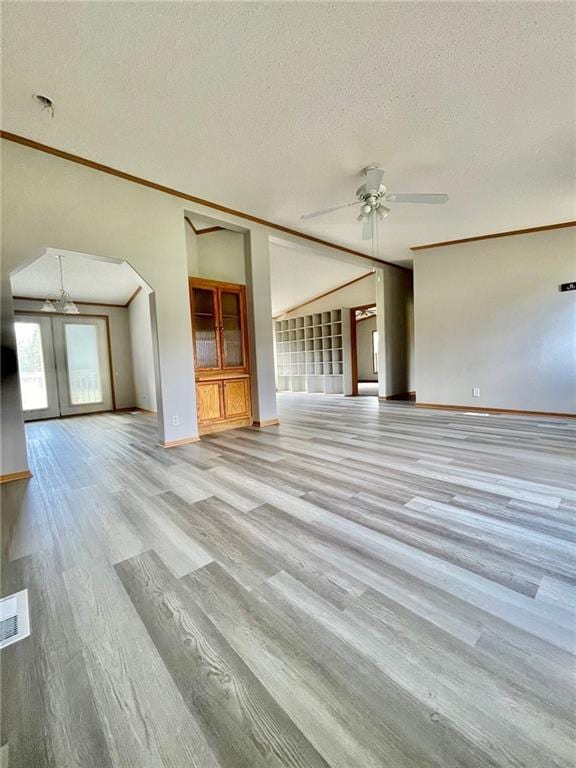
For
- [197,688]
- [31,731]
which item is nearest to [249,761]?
[197,688]

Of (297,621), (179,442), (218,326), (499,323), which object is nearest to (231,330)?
(218,326)

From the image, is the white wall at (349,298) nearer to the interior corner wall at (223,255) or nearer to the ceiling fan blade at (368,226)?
the interior corner wall at (223,255)

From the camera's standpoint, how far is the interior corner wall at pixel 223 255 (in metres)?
5.13

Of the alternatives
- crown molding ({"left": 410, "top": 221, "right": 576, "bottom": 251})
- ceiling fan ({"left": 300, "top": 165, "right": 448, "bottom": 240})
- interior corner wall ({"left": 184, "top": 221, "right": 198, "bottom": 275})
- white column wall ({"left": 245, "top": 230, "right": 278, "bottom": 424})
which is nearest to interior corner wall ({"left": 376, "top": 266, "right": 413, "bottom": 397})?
crown molding ({"left": 410, "top": 221, "right": 576, "bottom": 251})

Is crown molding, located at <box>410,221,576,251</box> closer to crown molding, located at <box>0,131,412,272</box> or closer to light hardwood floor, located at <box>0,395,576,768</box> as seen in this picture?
crown molding, located at <box>0,131,412,272</box>

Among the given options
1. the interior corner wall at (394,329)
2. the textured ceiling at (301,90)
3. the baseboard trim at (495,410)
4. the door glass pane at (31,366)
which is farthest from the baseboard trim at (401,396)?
the door glass pane at (31,366)

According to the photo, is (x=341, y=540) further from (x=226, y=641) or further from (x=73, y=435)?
(x=73, y=435)

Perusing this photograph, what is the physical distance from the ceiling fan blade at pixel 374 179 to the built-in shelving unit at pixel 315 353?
17.7 ft

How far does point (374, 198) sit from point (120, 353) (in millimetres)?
7013

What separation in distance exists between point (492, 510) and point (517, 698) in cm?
130

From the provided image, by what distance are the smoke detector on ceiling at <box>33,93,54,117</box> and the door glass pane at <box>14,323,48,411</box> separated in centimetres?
564

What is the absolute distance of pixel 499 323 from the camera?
17.7 feet

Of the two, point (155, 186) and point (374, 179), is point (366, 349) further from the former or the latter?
point (155, 186)

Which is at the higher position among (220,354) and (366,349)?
(366,349)
